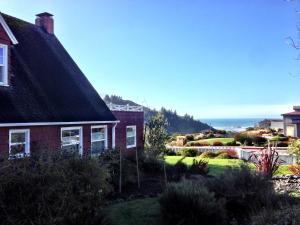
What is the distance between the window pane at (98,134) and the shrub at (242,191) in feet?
38.7

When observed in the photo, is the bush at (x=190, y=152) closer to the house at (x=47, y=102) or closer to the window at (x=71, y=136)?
the house at (x=47, y=102)

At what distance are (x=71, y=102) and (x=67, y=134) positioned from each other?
183 centimetres

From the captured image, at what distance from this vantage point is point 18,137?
648 inches

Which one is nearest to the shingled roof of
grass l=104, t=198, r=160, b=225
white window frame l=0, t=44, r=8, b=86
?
white window frame l=0, t=44, r=8, b=86

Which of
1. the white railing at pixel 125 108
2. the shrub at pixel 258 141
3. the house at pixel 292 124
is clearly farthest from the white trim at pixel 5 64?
the house at pixel 292 124

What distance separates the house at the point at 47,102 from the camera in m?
16.5

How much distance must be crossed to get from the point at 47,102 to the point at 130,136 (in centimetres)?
926

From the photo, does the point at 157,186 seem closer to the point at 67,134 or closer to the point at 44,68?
the point at 67,134

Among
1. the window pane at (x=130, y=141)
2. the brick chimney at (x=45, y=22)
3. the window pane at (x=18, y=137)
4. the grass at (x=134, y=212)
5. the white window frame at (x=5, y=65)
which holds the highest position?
the brick chimney at (x=45, y=22)

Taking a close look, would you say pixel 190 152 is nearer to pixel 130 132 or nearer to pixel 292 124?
pixel 130 132

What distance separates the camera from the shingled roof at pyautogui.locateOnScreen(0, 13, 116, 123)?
16812mm

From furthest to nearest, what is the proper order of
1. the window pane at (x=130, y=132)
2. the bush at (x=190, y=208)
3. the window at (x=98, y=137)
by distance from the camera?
1. the window pane at (x=130, y=132)
2. the window at (x=98, y=137)
3. the bush at (x=190, y=208)

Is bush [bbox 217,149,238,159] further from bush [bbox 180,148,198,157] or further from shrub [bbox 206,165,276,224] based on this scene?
shrub [bbox 206,165,276,224]

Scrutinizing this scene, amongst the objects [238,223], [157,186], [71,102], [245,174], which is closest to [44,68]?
[71,102]
